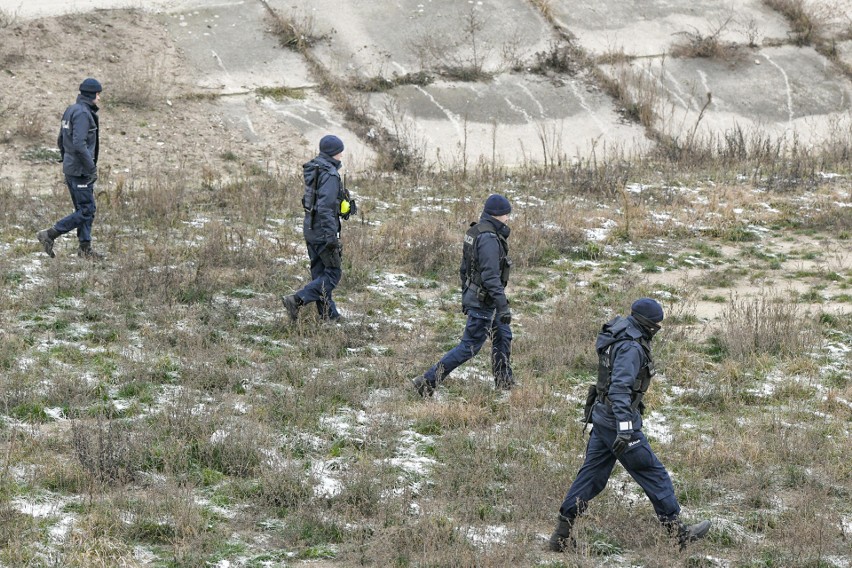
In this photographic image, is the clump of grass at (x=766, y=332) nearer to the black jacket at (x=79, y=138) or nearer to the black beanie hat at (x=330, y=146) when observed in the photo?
the black beanie hat at (x=330, y=146)

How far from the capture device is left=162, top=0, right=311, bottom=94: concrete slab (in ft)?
62.5

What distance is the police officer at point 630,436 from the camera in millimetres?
6641

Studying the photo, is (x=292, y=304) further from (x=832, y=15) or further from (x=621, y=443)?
(x=832, y=15)

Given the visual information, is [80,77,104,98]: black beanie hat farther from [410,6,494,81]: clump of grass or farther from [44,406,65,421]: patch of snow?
[410,6,494,81]: clump of grass

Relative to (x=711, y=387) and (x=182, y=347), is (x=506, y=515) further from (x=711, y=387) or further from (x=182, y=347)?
(x=182, y=347)

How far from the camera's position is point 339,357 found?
33.1 feet

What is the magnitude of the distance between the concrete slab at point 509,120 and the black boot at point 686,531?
11.7 metres

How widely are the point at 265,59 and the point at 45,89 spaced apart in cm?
415

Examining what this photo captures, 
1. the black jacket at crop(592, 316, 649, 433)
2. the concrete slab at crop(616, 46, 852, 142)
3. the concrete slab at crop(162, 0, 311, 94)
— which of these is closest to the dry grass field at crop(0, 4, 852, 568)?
the black jacket at crop(592, 316, 649, 433)

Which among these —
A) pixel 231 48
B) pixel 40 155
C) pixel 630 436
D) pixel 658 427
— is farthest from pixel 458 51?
pixel 630 436

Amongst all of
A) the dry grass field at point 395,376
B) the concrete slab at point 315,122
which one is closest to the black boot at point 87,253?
the dry grass field at point 395,376

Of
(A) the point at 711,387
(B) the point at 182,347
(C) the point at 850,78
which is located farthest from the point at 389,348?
(C) the point at 850,78

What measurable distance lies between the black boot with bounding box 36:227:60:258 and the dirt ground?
3408 mm

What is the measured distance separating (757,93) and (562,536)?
17.2m
